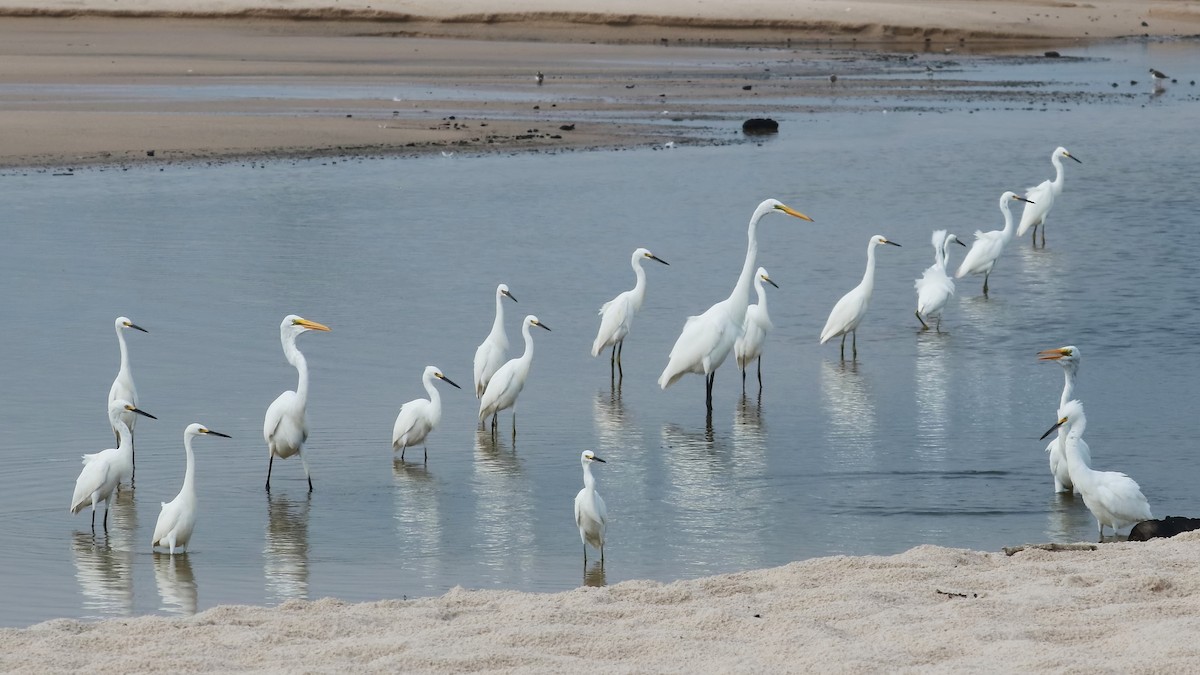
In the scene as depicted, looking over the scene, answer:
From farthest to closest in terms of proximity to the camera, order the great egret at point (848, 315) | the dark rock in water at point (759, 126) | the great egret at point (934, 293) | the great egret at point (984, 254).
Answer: the dark rock in water at point (759, 126) → the great egret at point (984, 254) → the great egret at point (934, 293) → the great egret at point (848, 315)

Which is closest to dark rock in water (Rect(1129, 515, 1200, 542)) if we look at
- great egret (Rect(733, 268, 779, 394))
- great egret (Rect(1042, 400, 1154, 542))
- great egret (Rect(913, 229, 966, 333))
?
great egret (Rect(1042, 400, 1154, 542))

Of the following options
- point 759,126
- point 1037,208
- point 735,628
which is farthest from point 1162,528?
point 759,126

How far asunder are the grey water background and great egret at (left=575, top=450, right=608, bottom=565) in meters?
0.19

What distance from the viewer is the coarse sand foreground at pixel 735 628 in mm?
5586

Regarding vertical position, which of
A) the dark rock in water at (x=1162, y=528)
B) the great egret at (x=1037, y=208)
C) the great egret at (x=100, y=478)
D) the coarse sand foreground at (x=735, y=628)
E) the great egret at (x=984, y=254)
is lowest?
the dark rock in water at (x=1162, y=528)

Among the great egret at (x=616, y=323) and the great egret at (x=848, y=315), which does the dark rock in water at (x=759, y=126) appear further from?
the great egret at (x=616, y=323)

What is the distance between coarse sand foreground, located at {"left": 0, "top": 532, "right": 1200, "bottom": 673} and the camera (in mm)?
5586

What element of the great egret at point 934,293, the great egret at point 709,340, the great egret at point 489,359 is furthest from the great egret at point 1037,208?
the great egret at point 489,359

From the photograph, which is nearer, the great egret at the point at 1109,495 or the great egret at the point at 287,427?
the great egret at the point at 1109,495

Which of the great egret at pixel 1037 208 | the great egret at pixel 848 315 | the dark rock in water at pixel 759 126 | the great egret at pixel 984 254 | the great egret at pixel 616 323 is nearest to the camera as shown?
the great egret at pixel 616 323

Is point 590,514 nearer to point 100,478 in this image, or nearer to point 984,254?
point 100,478

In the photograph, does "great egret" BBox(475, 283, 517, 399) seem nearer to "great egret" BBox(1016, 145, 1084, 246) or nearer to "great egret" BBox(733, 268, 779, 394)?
"great egret" BBox(733, 268, 779, 394)

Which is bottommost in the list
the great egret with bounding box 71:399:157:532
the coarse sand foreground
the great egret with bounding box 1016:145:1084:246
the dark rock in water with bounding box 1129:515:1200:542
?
the dark rock in water with bounding box 1129:515:1200:542

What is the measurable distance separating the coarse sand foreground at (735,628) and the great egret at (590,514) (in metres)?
0.78
